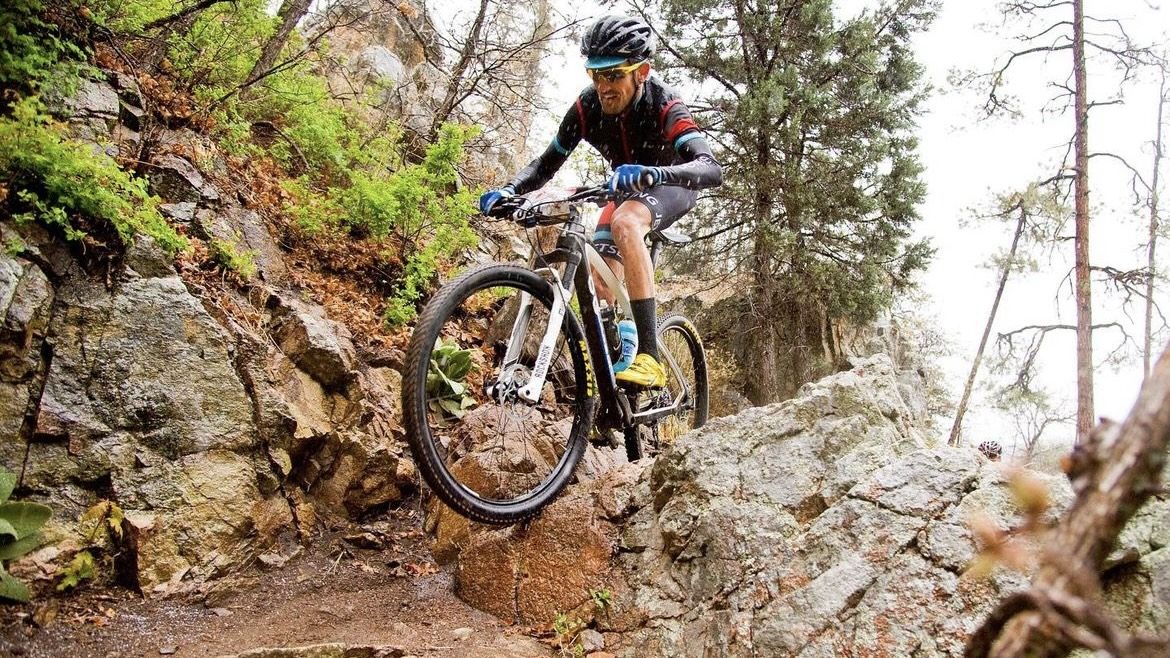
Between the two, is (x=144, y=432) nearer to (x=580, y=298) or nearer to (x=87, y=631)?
(x=87, y=631)

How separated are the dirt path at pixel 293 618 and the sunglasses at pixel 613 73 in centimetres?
294

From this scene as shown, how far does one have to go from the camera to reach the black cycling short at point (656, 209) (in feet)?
12.8

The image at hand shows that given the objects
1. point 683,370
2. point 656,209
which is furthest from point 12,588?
point 683,370

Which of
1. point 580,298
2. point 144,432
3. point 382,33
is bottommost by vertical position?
point 144,432

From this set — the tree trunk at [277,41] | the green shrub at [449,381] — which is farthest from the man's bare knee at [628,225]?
the tree trunk at [277,41]

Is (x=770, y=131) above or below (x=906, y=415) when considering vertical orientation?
above

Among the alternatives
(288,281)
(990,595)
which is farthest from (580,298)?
(288,281)

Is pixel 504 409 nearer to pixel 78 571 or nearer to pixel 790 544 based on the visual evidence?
pixel 790 544

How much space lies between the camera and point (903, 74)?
11188 mm

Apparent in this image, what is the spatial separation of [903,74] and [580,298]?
403 inches

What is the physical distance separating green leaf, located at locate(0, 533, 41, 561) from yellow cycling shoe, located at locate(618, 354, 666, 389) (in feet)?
9.39

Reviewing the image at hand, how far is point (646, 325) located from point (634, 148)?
1.09 meters

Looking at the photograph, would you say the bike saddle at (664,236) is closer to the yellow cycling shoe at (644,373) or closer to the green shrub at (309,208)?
the yellow cycling shoe at (644,373)

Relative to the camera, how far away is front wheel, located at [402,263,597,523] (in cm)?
286
